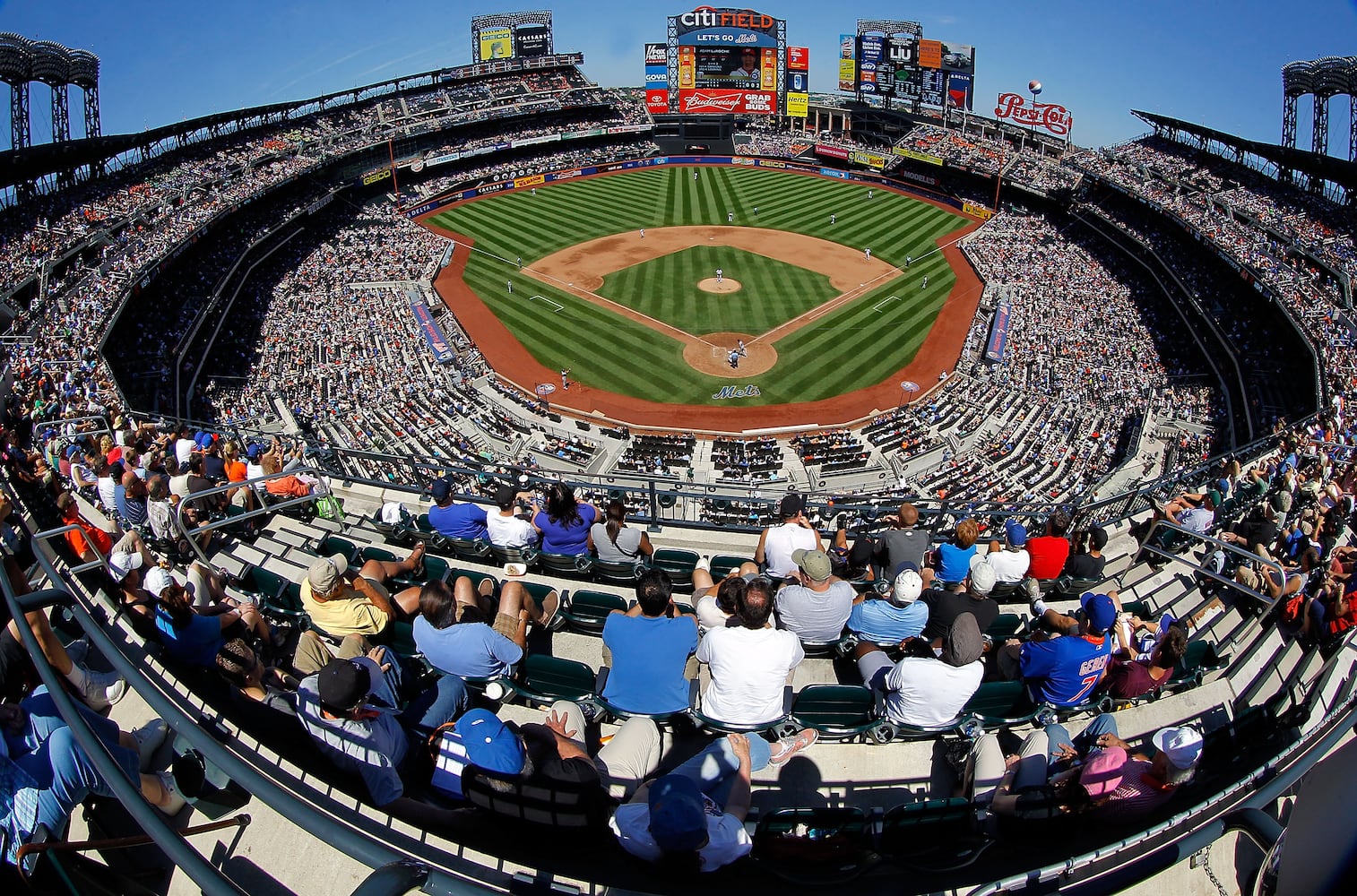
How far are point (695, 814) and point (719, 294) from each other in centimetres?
3804

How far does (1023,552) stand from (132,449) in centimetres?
1413

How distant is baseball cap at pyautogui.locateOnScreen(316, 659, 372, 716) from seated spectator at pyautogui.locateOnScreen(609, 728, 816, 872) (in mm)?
1800

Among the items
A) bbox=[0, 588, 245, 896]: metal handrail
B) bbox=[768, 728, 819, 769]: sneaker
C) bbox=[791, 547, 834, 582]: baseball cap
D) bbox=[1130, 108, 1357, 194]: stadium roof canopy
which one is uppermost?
bbox=[1130, 108, 1357, 194]: stadium roof canopy

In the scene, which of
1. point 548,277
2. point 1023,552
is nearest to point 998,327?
point 548,277

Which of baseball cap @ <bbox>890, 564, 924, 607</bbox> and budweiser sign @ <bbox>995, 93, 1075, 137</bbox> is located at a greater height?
budweiser sign @ <bbox>995, 93, 1075, 137</bbox>

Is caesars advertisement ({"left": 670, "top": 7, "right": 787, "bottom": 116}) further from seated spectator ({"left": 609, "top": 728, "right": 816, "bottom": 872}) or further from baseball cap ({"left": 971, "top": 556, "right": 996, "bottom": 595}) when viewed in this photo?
seated spectator ({"left": 609, "top": 728, "right": 816, "bottom": 872})

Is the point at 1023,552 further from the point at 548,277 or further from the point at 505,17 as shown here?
the point at 505,17

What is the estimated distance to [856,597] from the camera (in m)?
8.31

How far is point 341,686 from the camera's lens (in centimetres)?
471

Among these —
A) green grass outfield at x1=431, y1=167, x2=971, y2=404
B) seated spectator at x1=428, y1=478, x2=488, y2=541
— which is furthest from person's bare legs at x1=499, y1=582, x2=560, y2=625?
green grass outfield at x1=431, y1=167, x2=971, y2=404

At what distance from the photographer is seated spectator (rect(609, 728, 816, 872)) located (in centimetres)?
399

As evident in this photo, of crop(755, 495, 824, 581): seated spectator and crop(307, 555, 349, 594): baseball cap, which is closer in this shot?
crop(307, 555, 349, 594): baseball cap

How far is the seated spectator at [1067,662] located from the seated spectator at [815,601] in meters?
1.48

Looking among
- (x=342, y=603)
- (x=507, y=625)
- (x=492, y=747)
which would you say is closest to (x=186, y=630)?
(x=342, y=603)
